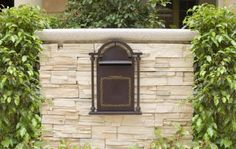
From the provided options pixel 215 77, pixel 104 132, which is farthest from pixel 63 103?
pixel 215 77

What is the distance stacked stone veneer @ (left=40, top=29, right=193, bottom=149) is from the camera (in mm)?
4375

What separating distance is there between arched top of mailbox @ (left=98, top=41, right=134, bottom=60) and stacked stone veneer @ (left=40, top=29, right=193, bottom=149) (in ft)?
0.31

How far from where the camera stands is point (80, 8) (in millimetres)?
5398

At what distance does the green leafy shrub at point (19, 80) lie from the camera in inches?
165

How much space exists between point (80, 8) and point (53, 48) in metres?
1.12

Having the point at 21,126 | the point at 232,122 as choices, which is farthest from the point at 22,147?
the point at 232,122

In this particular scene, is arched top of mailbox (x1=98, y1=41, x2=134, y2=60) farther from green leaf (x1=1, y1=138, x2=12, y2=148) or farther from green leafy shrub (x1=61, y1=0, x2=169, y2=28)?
green leaf (x1=1, y1=138, x2=12, y2=148)

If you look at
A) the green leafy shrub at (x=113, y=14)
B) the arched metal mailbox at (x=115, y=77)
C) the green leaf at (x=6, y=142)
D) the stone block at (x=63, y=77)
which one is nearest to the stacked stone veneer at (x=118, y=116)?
the stone block at (x=63, y=77)

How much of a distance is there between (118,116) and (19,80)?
97 cm

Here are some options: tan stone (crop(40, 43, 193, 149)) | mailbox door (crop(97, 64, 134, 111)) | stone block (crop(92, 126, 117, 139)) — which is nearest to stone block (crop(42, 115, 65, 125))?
tan stone (crop(40, 43, 193, 149))


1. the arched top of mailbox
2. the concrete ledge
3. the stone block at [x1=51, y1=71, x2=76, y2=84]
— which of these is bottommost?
the stone block at [x1=51, y1=71, x2=76, y2=84]

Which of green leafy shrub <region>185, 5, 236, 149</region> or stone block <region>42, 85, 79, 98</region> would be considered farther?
stone block <region>42, 85, 79, 98</region>

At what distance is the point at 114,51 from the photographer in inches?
170

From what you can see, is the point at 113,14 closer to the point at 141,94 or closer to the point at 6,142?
the point at 141,94
